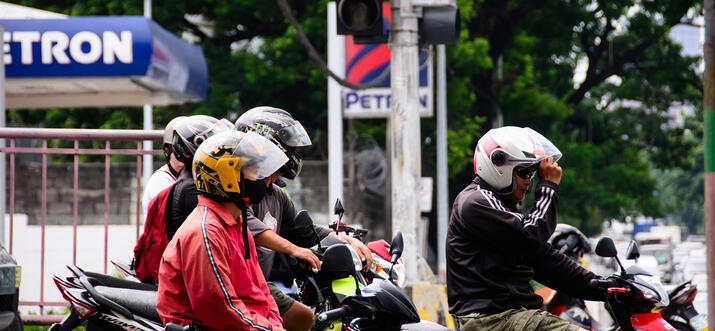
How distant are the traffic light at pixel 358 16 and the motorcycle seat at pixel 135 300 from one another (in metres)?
3.76

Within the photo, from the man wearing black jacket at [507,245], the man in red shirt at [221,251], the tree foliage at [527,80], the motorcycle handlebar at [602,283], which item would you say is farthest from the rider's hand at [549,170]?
the tree foliage at [527,80]

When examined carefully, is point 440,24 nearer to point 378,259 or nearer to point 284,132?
point 378,259

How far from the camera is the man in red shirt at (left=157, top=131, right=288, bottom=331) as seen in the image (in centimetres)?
343

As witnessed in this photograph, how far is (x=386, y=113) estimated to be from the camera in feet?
48.0

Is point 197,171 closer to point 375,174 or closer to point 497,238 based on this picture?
point 497,238

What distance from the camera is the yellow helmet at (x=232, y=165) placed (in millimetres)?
3576

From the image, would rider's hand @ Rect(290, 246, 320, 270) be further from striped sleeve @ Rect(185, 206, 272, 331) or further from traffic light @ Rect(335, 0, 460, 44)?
traffic light @ Rect(335, 0, 460, 44)

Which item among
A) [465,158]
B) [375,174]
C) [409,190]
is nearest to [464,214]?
[409,190]

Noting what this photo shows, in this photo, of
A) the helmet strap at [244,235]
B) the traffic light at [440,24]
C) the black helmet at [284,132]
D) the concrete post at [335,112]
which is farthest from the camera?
the concrete post at [335,112]

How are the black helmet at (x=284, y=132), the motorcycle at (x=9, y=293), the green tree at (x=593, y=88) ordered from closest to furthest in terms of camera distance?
the motorcycle at (x=9, y=293), the black helmet at (x=284, y=132), the green tree at (x=593, y=88)

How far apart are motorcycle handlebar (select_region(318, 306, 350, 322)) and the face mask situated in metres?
0.52

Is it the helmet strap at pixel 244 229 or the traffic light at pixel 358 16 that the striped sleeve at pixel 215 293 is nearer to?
the helmet strap at pixel 244 229

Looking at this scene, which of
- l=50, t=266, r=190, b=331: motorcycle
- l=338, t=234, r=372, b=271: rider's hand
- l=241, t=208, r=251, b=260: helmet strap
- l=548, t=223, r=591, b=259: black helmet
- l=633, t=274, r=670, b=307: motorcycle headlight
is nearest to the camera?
l=241, t=208, r=251, b=260: helmet strap

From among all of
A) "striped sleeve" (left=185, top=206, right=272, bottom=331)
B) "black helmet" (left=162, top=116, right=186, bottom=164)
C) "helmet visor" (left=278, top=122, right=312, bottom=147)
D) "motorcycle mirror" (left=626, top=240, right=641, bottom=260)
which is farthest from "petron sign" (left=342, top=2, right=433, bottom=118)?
"striped sleeve" (left=185, top=206, right=272, bottom=331)
